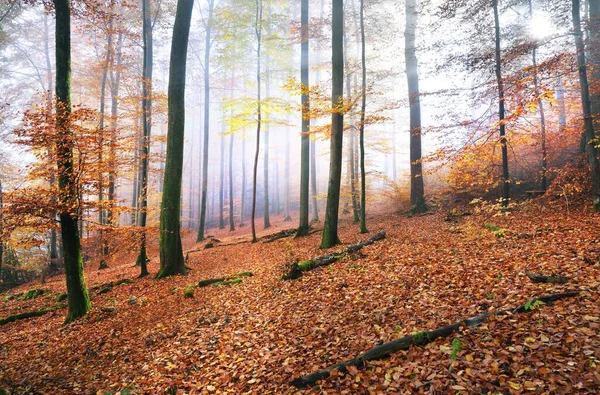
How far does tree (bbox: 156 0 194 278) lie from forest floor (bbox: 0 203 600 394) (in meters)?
1.37

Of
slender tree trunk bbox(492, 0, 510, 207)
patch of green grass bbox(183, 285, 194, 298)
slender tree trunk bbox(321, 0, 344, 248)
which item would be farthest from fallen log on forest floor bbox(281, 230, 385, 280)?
slender tree trunk bbox(492, 0, 510, 207)

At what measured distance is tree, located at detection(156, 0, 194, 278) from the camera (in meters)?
9.53

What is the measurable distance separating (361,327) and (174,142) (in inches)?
335

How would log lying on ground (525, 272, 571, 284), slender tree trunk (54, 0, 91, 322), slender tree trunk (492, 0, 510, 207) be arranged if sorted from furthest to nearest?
slender tree trunk (492, 0, 510, 207) → slender tree trunk (54, 0, 91, 322) → log lying on ground (525, 272, 571, 284)

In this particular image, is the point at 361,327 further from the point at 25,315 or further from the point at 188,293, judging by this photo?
the point at 25,315

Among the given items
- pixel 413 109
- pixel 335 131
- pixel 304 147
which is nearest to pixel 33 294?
pixel 304 147

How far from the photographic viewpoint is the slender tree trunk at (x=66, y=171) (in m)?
6.54

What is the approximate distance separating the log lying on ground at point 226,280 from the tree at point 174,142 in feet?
5.75

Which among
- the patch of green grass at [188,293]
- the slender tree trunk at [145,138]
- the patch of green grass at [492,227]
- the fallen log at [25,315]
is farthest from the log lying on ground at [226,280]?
the patch of green grass at [492,227]

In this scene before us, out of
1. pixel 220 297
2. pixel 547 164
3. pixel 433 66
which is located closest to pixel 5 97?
pixel 220 297

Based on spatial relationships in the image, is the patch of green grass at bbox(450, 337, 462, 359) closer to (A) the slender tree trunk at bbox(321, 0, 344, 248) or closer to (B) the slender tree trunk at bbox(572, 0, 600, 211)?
(A) the slender tree trunk at bbox(321, 0, 344, 248)

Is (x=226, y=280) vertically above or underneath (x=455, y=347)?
underneath

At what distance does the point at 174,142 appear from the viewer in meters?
9.71

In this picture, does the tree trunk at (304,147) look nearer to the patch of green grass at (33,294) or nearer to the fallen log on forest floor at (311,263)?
the fallen log on forest floor at (311,263)
